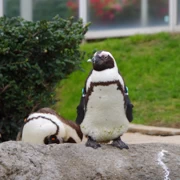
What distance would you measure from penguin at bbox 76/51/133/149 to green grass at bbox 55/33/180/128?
15.3 ft

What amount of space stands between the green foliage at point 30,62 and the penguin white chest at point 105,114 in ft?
5.90

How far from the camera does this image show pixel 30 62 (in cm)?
672

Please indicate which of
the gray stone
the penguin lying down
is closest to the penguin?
the penguin lying down

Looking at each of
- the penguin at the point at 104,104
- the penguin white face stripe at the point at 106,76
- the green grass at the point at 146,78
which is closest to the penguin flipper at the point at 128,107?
the penguin at the point at 104,104

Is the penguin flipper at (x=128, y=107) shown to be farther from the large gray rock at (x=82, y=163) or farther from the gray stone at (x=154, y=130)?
the gray stone at (x=154, y=130)

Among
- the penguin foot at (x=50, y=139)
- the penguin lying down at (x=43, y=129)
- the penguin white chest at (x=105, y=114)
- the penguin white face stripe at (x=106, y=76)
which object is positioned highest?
the penguin white face stripe at (x=106, y=76)

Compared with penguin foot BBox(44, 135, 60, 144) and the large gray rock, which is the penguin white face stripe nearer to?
the large gray rock

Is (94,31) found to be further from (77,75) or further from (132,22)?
(77,75)

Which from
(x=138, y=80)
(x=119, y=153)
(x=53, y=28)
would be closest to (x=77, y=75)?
(x=138, y=80)

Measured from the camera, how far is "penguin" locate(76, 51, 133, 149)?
185 inches

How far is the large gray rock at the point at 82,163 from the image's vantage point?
4684mm

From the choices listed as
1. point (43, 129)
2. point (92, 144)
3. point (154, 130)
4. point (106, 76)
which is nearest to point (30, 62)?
point (43, 129)

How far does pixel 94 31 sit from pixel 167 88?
3.18m

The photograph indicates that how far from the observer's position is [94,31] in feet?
45.0
